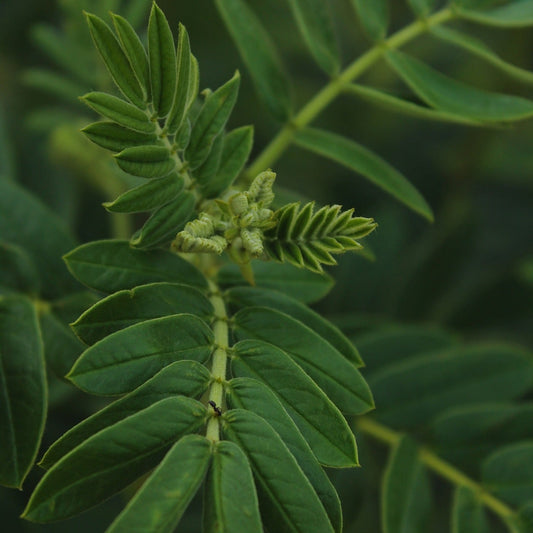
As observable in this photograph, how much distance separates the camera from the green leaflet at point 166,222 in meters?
0.90

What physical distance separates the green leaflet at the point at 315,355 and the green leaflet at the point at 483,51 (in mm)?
502

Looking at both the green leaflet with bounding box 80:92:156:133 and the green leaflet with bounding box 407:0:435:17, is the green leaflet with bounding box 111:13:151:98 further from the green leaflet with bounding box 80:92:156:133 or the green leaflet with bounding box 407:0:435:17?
the green leaflet with bounding box 407:0:435:17

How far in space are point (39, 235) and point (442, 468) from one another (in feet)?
2.51

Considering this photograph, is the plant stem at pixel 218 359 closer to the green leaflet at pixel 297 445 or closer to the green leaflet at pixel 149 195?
the green leaflet at pixel 297 445

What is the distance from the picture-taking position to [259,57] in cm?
120

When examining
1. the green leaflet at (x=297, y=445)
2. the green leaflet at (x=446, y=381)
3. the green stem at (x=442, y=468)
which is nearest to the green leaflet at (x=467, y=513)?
the green stem at (x=442, y=468)

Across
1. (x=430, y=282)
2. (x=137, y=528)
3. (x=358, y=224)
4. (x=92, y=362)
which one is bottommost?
(x=137, y=528)

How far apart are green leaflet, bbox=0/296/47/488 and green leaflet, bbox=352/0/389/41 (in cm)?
69

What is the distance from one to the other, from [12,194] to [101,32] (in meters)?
0.44

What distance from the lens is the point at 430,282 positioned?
5.81ft

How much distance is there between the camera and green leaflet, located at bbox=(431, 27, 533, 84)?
1083 mm

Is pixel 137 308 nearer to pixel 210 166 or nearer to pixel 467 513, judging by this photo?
pixel 210 166

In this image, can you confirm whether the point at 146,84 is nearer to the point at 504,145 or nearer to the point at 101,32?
the point at 101,32

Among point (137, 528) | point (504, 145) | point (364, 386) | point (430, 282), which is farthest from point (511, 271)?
point (137, 528)
